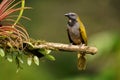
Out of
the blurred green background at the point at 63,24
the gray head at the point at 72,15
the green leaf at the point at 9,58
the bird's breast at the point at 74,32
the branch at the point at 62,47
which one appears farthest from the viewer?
the blurred green background at the point at 63,24

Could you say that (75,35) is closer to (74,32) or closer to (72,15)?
(74,32)

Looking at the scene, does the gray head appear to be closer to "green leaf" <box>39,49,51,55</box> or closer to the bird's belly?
the bird's belly

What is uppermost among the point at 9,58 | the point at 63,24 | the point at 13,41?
the point at 13,41

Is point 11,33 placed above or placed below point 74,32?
above

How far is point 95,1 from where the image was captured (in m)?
25.6

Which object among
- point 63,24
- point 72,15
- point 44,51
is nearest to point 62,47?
point 44,51

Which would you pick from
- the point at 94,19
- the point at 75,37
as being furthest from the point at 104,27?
the point at 75,37

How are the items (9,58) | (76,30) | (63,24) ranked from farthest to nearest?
(63,24) < (76,30) < (9,58)

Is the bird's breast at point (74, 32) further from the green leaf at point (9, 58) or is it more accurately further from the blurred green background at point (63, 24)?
the blurred green background at point (63, 24)

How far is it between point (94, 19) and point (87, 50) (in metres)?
16.6

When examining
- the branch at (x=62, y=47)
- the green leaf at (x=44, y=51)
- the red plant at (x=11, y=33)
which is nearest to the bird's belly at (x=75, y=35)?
the branch at (x=62, y=47)

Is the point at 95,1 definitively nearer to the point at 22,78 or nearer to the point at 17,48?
the point at 22,78

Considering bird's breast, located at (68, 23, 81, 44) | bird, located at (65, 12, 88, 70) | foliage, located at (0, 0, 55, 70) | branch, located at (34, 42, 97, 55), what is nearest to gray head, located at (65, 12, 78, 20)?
bird, located at (65, 12, 88, 70)

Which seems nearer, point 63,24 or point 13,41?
point 13,41
